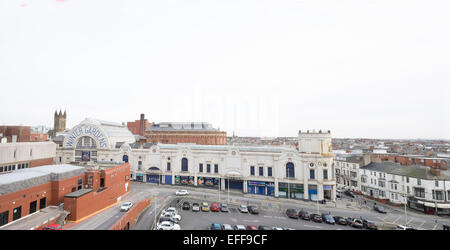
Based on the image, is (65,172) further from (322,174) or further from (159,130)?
(159,130)

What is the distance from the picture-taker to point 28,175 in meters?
32.4

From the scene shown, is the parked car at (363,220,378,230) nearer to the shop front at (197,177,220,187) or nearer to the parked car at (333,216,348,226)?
the parked car at (333,216,348,226)

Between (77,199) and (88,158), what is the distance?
3681 cm

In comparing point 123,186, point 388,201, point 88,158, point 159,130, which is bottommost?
point 388,201

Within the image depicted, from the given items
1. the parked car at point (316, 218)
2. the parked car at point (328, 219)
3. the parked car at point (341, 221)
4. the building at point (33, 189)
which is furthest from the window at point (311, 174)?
the building at point (33, 189)

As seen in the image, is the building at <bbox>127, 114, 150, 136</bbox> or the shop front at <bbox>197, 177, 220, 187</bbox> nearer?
the shop front at <bbox>197, 177, 220, 187</bbox>

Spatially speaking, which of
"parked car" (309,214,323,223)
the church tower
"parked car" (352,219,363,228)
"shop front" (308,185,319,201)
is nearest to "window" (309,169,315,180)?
"shop front" (308,185,319,201)

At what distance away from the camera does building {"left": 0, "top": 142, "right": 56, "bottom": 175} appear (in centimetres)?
4522

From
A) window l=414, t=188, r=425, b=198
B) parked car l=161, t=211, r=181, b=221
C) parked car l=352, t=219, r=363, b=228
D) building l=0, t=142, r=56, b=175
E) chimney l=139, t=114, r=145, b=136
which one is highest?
chimney l=139, t=114, r=145, b=136

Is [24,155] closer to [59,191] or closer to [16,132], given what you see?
[16,132]

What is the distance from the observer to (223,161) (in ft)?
176

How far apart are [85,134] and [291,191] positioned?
2335 inches
